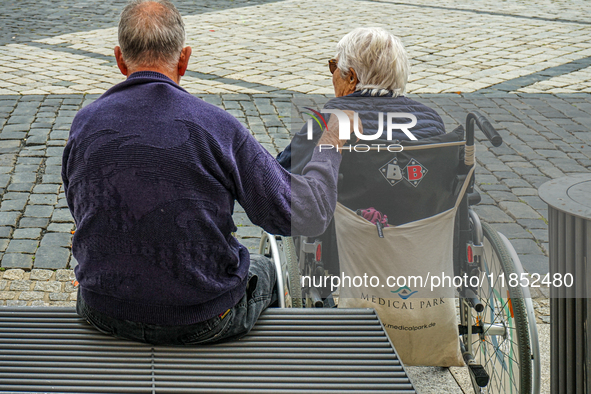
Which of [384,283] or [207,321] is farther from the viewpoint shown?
[384,283]

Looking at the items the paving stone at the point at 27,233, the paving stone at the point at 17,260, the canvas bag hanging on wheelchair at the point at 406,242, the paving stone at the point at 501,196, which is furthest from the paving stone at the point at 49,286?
the paving stone at the point at 501,196

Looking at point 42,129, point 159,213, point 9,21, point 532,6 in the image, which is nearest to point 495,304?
point 159,213

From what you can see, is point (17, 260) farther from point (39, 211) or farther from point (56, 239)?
point (39, 211)

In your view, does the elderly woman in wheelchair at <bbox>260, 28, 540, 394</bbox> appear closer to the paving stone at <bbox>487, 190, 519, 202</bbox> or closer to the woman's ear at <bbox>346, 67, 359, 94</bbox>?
the woman's ear at <bbox>346, 67, 359, 94</bbox>

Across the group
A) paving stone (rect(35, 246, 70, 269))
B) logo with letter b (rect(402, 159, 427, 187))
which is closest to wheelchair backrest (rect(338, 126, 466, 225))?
logo with letter b (rect(402, 159, 427, 187))

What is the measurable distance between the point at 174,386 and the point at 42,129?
205 inches

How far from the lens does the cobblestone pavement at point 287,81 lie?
4.76 meters

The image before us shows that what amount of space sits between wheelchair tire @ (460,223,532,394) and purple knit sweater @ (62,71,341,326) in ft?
3.12

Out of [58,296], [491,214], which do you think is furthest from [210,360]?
[491,214]

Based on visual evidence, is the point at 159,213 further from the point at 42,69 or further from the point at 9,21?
the point at 9,21

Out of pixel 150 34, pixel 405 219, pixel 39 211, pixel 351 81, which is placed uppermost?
pixel 150 34

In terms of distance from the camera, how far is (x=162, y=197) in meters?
1.97

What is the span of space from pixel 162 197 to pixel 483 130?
118cm

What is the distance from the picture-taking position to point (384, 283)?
2.61 meters
